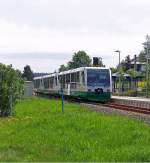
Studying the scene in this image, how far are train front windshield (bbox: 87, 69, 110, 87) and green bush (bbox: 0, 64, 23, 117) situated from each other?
1772cm

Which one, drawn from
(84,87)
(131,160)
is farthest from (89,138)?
(84,87)

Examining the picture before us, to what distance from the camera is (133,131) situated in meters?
17.5

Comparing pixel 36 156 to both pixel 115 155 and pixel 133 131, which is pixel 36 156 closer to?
pixel 115 155

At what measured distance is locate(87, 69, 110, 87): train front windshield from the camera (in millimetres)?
47375

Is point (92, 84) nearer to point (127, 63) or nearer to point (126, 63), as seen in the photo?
point (127, 63)

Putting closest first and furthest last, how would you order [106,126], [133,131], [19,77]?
[133,131] → [106,126] → [19,77]

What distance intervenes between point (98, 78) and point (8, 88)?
20338 mm

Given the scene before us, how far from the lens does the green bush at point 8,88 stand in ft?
91.1

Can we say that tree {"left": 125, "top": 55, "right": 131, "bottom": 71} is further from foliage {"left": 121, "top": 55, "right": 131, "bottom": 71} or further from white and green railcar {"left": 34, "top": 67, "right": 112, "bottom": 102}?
white and green railcar {"left": 34, "top": 67, "right": 112, "bottom": 102}

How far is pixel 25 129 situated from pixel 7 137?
89.6 inches

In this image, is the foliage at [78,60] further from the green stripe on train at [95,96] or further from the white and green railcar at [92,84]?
the green stripe on train at [95,96]

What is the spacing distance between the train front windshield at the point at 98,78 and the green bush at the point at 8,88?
17723 millimetres

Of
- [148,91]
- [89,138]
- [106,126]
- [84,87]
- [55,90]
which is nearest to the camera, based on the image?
[89,138]

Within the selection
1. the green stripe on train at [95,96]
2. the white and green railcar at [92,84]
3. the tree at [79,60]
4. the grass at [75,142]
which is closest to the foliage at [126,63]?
the tree at [79,60]
